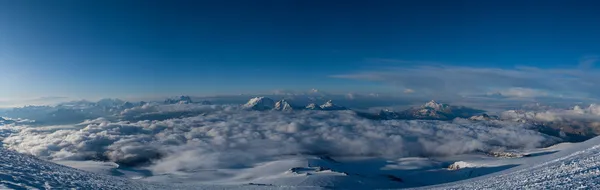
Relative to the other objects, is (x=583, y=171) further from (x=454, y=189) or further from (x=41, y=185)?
(x=41, y=185)

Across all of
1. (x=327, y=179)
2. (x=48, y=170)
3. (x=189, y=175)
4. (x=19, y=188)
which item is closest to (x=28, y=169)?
(x=48, y=170)

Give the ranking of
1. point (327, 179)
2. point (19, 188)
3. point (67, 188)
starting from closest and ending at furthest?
point (19, 188)
point (67, 188)
point (327, 179)

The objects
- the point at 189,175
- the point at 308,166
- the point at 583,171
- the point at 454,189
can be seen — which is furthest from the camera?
the point at 189,175

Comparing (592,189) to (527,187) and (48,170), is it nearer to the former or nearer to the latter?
(527,187)

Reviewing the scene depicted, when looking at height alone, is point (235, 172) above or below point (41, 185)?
below

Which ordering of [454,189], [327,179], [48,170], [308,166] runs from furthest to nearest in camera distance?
1. [308,166]
2. [327,179]
3. [454,189]
4. [48,170]

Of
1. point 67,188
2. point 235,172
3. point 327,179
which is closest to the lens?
point 67,188

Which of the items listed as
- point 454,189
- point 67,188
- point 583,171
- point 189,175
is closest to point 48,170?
point 67,188

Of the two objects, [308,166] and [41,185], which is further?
[308,166]

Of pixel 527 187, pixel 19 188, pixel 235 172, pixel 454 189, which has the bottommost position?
pixel 235 172
